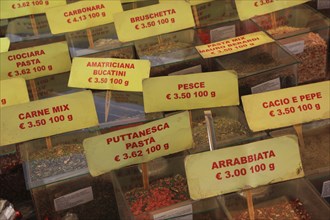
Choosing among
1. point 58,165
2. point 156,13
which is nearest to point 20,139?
point 58,165

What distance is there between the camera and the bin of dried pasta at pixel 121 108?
4.50 feet

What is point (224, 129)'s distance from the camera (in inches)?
54.3

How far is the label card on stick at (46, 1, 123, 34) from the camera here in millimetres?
1582

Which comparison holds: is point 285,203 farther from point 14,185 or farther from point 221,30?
point 14,185

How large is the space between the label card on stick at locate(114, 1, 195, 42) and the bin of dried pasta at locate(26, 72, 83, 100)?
0.70ft

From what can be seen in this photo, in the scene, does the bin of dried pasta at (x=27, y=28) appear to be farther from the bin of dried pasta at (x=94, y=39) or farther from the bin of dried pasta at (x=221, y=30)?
the bin of dried pasta at (x=221, y=30)

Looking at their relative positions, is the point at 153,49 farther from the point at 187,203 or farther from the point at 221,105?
the point at 187,203

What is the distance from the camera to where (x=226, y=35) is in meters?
1.68

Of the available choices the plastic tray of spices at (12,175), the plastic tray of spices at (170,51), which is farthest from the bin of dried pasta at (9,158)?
the plastic tray of spices at (170,51)

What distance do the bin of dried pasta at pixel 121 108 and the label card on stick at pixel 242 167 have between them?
279 mm

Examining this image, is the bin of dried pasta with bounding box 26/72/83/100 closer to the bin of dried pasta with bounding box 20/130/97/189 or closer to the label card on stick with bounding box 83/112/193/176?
the bin of dried pasta with bounding box 20/130/97/189

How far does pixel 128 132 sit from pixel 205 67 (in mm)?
475

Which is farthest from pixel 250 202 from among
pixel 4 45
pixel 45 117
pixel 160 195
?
pixel 4 45

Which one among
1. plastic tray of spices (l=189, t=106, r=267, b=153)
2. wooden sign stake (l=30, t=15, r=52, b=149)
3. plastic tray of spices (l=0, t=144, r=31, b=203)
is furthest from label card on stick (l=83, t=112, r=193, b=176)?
plastic tray of spices (l=0, t=144, r=31, b=203)
